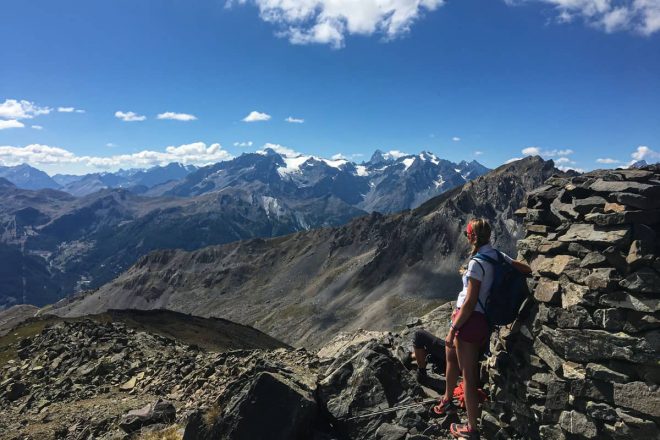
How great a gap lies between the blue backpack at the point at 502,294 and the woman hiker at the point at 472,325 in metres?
0.11

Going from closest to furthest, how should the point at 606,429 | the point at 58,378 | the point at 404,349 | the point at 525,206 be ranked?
the point at 606,429 → the point at 525,206 → the point at 404,349 → the point at 58,378

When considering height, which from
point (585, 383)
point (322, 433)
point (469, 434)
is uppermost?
point (585, 383)

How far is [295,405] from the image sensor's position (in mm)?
13469

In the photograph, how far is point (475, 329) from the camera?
38.1ft

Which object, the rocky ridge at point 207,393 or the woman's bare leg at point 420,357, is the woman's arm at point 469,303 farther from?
the woman's bare leg at point 420,357

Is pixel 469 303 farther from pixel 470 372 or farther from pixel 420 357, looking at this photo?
pixel 420 357

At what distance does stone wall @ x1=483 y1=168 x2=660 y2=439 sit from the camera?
951 centimetres

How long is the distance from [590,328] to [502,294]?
6.79 feet

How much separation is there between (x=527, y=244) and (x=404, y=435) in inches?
253

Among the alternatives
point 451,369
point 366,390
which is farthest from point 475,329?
point 366,390

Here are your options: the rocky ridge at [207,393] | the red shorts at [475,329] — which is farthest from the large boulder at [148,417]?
the red shorts at [475,329]

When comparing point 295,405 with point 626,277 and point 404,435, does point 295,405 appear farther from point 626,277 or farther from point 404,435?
point 626,277

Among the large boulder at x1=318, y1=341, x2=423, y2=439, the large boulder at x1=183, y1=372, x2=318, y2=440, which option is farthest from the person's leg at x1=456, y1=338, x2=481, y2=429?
the large boulder at x1=183, y1=372, x2=318, y2=440

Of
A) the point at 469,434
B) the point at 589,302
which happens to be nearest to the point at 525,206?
the point at 589,302
